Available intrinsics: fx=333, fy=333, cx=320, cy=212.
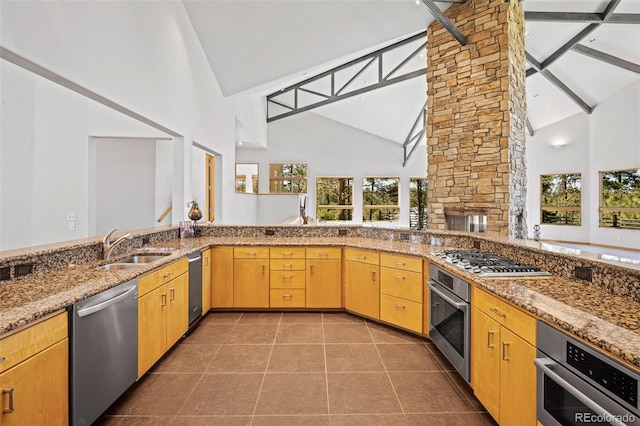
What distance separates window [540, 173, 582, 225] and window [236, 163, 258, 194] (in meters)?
8.92

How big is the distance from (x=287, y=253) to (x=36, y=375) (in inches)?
101

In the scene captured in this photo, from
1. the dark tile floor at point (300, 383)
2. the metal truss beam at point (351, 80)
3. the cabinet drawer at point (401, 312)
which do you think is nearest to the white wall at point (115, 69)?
the dark tile floor at point (300, 383)

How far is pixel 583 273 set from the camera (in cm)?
192

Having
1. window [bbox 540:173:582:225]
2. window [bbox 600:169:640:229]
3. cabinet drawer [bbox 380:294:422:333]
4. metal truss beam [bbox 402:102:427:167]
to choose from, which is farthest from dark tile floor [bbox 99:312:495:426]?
window [bbox 540:173:582:225]

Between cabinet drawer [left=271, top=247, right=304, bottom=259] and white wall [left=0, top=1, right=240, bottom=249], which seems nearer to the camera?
white wall [left=0, top=1, right=240, bottom=249]

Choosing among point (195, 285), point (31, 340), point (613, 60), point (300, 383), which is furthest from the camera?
point (613, 60)

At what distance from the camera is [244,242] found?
153 inches

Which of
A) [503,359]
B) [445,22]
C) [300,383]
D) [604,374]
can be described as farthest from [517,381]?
[445,22]

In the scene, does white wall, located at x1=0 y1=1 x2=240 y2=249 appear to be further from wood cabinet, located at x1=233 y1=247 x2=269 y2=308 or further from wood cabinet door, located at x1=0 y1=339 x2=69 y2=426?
wood cabinet door, located at x1=0 y1=339 x2=69 y2=426

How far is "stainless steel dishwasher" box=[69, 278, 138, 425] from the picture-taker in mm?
1659

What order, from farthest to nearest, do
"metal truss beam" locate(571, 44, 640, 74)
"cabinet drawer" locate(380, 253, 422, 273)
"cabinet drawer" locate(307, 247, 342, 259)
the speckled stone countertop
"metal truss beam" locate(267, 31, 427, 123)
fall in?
"metal truss beam" locate(267, 31, 427, 123) < "metal truss beam" locate(571, 44, 640, 74) < "cabinet drawer" locate(307, 247, 342, 259) < "cabinet drawer" locate(380, 253, 422, 273) < the speckled stone countertop

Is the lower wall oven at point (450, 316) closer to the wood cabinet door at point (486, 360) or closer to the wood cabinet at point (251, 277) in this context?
the wood cabinet door at point (486, 360)

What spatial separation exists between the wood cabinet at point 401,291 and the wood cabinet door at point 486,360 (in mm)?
960

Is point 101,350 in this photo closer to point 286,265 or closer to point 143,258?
point 143,258
